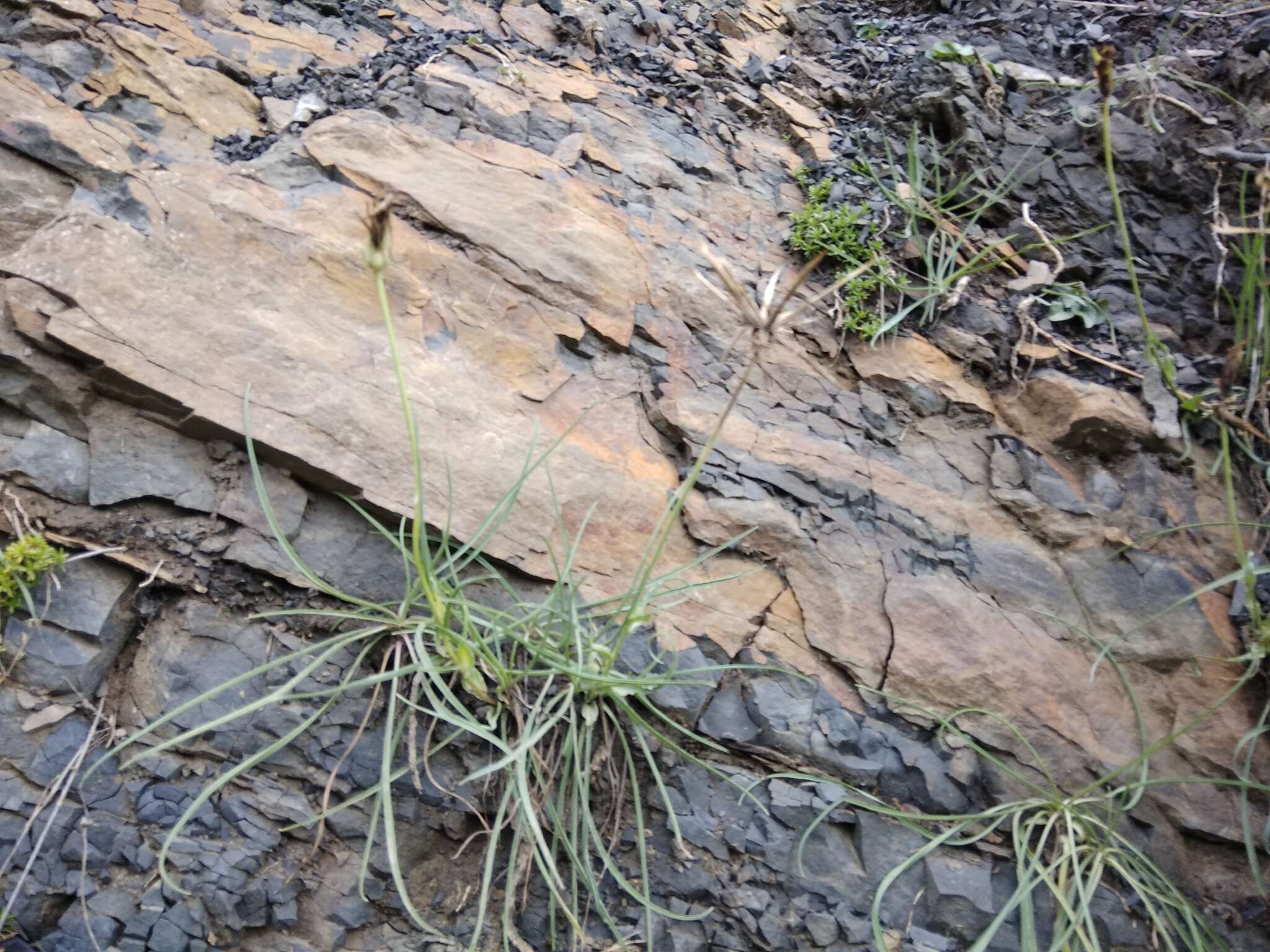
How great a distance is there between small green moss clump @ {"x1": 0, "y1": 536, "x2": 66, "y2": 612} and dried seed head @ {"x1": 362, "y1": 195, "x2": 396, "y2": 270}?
1.21 metres

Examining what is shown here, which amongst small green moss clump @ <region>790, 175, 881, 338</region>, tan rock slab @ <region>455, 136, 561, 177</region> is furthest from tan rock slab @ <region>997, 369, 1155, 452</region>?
tan rock slab @ <region>455, 136, 561, 177</region>

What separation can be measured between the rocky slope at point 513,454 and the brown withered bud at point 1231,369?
0.14 m

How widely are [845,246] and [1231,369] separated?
4.08 ft

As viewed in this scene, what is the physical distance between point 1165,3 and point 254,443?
4.14 m

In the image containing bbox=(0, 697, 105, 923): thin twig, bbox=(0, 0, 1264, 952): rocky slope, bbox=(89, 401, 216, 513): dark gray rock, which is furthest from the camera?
bbox=(89, 401, 216, 513): dark gray rock

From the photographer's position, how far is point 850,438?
2.81m

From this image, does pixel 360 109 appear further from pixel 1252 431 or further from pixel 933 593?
pixel 1252 431

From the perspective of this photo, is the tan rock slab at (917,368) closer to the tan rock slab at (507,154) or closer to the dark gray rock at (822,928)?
the tan rock slab at (507,154)

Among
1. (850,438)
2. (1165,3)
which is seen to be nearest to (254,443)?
(850,438)

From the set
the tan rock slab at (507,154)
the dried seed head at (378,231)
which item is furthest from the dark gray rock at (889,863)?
the tan rock slab at (507,154)

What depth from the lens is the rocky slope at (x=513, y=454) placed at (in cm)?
208

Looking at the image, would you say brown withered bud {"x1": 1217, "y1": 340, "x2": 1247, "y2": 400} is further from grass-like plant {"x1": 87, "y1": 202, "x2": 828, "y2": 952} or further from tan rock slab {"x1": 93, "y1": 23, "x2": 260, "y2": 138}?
tan rock slab {"x1": 93, "y1": 23, "x2": 260, "y2": 138}

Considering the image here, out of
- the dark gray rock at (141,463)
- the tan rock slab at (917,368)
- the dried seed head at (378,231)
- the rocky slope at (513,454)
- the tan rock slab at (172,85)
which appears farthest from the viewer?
the tan rock slab at (917,368)

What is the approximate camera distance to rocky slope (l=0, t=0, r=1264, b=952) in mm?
2080
